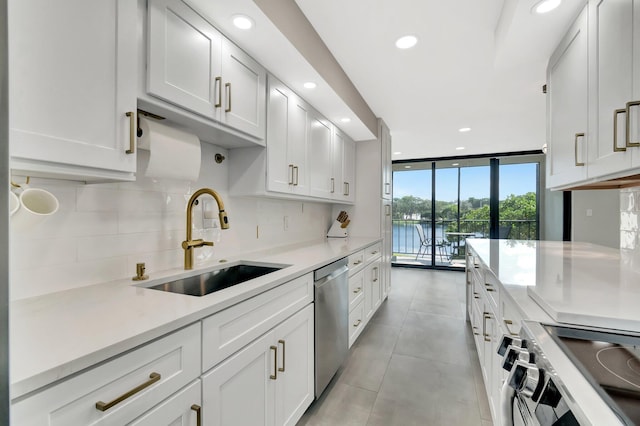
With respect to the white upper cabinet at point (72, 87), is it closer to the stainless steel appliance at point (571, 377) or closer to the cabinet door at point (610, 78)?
the stainless steel appliance at point (571, 377)

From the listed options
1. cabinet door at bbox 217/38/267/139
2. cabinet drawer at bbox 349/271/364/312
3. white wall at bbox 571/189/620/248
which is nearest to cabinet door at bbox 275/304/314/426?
cabinet drawer at bbox 349/271/364/312

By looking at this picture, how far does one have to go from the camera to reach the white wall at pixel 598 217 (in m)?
2.70

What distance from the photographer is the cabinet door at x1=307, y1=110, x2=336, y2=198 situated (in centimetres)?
264

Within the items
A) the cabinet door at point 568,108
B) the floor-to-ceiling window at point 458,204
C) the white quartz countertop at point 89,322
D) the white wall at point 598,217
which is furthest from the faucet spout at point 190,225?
the floor-to-ceiling window at point 458,204

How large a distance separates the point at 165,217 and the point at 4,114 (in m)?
1.37

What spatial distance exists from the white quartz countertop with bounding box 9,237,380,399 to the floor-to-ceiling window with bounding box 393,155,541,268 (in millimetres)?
5759

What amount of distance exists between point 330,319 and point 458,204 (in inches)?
203

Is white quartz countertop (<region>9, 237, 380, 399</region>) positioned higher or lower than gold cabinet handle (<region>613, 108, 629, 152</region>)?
lower

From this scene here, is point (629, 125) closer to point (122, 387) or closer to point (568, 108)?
Result: point (568, 108)

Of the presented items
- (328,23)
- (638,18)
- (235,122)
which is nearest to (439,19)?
(328,23)

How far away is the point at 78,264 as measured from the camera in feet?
3.87

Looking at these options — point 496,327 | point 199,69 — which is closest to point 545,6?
point 496,327

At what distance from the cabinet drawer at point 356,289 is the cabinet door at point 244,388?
3.92 feet

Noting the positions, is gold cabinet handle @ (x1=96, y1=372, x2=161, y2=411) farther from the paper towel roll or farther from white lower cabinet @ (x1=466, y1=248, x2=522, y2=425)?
white lower cabinet @ (x1=466, y1=248, x2=522, y2=425)
